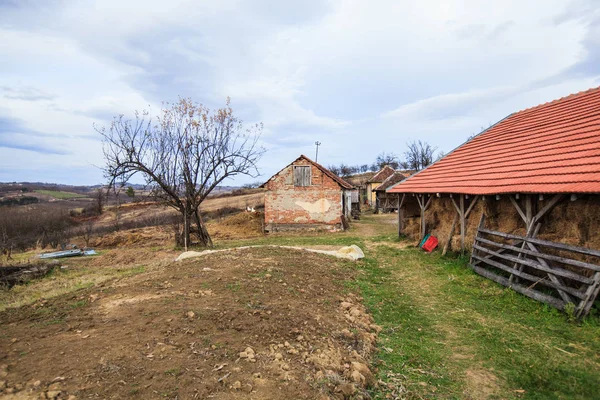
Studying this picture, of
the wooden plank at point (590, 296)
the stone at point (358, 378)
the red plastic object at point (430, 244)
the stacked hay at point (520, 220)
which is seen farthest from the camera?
the red plastic object at point (430, 244)

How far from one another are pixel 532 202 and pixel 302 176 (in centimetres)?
1424

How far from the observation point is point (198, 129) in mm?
16922

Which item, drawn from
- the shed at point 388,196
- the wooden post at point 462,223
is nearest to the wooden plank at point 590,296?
the wooden post at point 462,223

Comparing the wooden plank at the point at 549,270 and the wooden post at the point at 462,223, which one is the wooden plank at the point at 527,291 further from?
the wooden post at the point at 462,223

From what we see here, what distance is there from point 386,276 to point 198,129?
12.5 metres

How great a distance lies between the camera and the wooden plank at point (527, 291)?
18.9ft

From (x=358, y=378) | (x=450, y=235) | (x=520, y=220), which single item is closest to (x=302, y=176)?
(x=450, y=235)

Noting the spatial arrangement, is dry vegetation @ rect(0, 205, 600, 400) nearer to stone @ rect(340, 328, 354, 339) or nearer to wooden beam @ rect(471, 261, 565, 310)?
stone @ rect(340, 328, 354, 339)

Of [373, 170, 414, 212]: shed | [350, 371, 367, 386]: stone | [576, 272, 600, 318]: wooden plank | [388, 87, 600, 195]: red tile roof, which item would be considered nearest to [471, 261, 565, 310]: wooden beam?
[576, 272, 600, 318]: wooden plank

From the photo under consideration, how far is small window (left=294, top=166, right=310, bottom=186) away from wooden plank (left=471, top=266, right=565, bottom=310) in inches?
530

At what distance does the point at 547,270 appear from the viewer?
6.12m

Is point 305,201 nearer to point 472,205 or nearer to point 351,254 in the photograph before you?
point 351,254

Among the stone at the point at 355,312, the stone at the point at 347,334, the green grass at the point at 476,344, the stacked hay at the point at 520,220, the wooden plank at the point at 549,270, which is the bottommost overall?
the green grass at the point at 476,344

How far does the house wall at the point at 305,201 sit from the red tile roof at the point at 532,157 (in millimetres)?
6856
